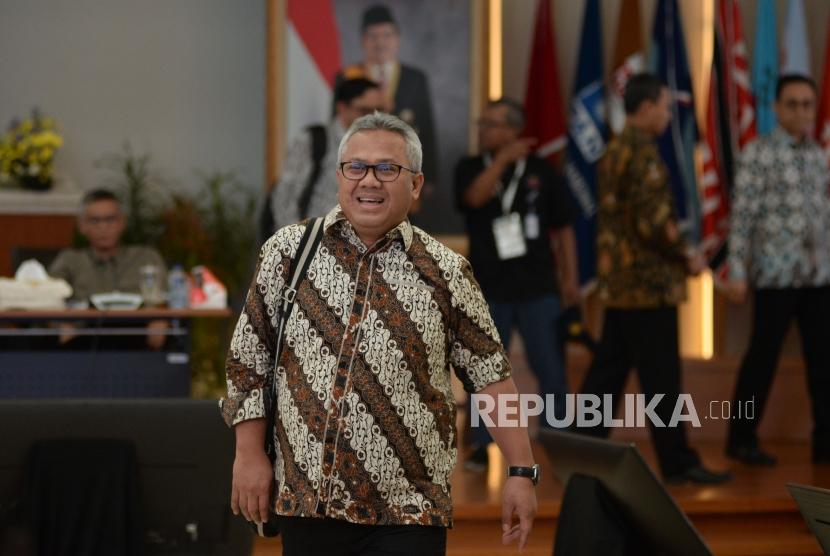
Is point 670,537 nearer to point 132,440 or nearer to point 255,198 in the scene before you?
point 132,440

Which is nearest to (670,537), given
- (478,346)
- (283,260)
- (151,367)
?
(478,346)

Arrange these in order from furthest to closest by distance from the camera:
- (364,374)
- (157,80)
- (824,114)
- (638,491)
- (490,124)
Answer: (157,80) < (824,114) < (490,124) < (638,491) < (364,374)

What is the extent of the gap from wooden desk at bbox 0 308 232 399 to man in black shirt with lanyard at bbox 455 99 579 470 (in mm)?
1126

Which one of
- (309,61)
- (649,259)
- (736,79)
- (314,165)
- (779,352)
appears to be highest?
(309,61)

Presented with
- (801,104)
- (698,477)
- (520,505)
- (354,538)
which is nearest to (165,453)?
(354,538)

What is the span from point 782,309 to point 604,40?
2.15 meters

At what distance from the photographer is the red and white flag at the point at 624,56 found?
682cm

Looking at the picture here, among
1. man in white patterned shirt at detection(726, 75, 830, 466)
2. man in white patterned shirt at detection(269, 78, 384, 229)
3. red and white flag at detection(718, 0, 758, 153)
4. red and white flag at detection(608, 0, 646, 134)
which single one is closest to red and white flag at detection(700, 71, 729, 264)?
red and white flag at detection(718, 0, 758, 153)

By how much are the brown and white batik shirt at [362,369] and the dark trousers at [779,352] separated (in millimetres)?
3167

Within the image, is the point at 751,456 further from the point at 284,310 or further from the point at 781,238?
the point at 284,310

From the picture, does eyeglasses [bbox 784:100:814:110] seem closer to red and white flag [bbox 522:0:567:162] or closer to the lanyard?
the lanyard

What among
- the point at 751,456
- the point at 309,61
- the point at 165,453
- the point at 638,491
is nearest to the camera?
the point at 638,491

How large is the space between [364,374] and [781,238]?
136 inches

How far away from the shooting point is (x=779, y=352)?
5473 millimetres
